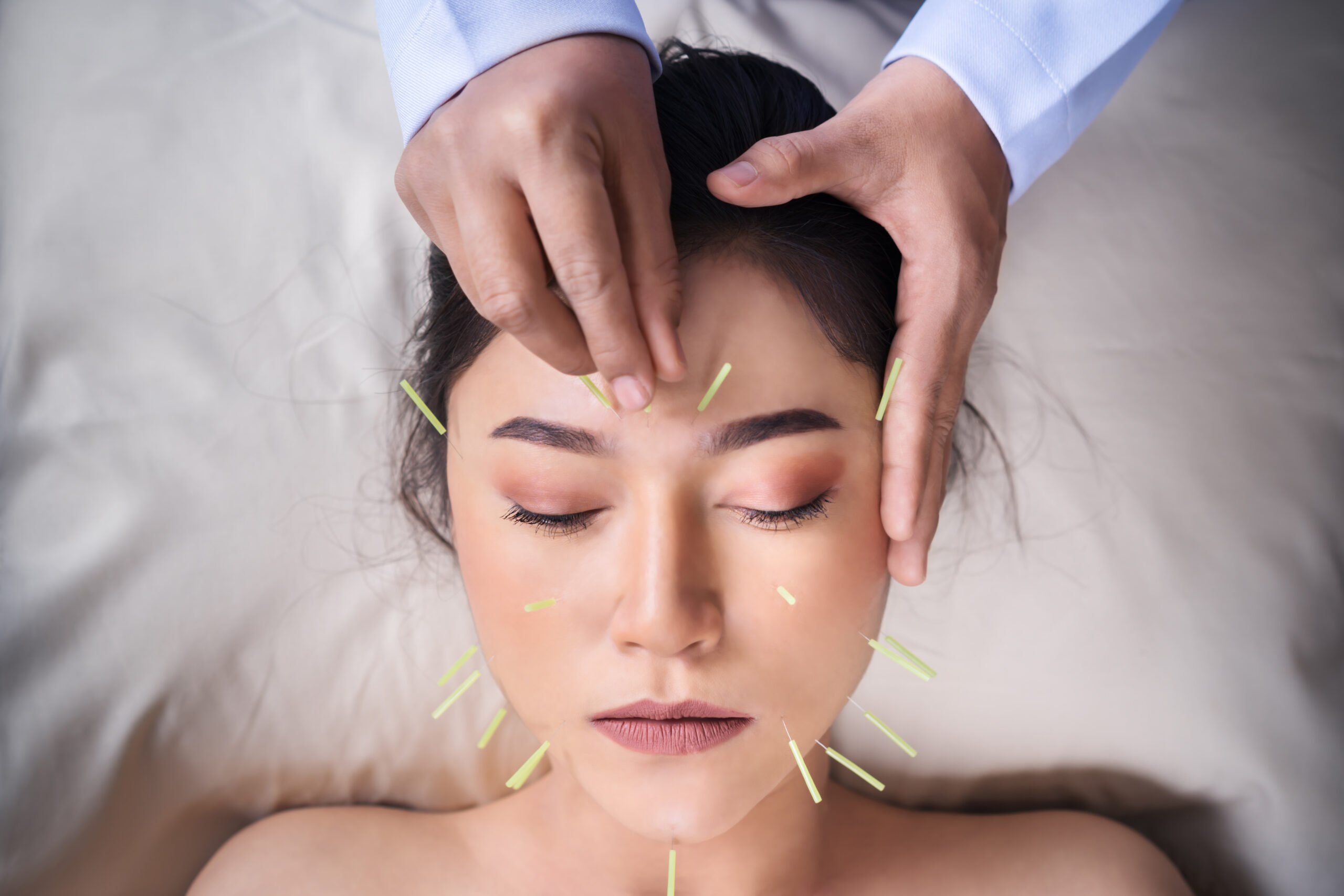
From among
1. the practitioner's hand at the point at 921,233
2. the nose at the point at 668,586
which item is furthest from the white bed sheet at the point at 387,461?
the nose at the point at 668,586

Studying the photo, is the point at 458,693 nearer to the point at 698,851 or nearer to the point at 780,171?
the point at 698,851

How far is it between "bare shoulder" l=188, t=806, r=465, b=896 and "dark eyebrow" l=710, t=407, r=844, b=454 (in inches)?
37.0

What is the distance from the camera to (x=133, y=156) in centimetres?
177

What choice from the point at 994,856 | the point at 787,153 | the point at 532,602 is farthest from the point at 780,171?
the point at 994,856

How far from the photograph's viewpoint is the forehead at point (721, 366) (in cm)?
109

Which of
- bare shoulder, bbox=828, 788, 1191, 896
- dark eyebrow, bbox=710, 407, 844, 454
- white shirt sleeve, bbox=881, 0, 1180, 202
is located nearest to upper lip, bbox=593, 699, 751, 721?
dark eyebrow, bbox=710, 407, 844, 454

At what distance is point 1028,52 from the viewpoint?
136 centimetres

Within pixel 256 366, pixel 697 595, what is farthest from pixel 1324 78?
pixel 256 366

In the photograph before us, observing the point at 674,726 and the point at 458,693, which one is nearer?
the point at 674,726

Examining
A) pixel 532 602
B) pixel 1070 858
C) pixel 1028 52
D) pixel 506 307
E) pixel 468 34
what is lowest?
pixel 1070 858

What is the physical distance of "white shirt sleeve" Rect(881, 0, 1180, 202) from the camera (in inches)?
52.5

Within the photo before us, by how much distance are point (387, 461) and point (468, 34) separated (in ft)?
3.18

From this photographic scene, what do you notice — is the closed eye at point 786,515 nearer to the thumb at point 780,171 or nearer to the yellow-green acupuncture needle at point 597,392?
the yellow-green acupuncture needle at point 597,392

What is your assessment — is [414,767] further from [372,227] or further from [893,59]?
[893,59]
